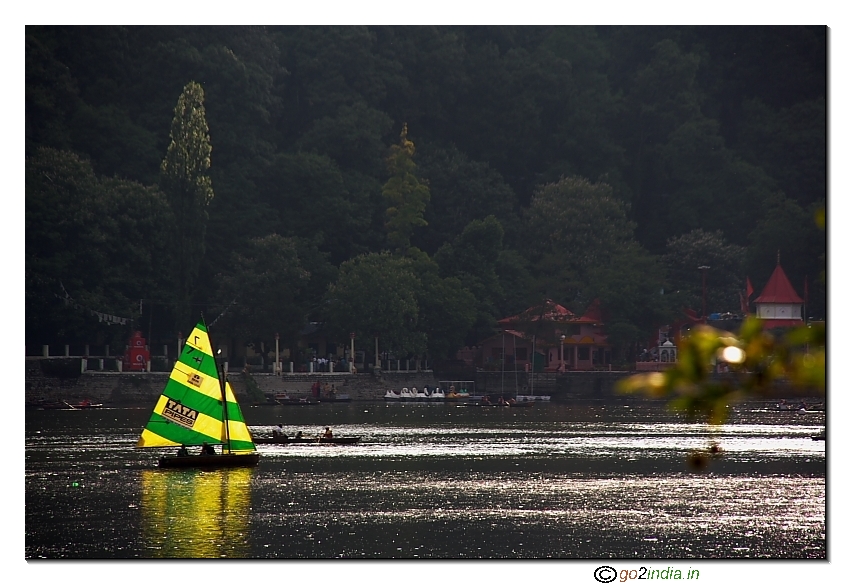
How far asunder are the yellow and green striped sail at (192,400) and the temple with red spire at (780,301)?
47.6m

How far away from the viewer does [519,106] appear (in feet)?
301

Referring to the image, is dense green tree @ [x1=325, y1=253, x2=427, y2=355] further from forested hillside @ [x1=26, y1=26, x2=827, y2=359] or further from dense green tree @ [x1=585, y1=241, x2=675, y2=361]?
dense green tree @ [x1=585, y1=241, x2=675, y2=361]

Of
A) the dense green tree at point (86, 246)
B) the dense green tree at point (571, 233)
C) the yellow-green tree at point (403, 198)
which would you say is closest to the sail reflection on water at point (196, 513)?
the dense green tree at point (86, 246)

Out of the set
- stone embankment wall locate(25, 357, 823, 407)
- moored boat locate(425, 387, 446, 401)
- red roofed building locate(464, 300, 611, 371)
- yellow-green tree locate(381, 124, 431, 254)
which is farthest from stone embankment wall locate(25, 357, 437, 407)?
yellow-green tree locate(381, 124, 431, 254)

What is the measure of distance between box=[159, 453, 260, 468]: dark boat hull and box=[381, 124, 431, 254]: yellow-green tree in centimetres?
4895

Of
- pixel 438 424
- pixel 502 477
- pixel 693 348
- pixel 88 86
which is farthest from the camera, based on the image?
pixel 88 86

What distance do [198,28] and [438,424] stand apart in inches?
1536

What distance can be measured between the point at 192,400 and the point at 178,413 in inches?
17.6

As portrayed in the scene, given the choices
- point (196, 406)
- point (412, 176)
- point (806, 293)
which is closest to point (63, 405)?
point (412, 176)

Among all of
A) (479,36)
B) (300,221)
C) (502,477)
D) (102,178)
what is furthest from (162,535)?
(479,36)

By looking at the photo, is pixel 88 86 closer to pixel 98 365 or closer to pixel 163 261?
pixel 163 261

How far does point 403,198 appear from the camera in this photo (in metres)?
85.6

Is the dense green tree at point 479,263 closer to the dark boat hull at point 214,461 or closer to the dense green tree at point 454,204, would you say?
the dense green tree at point 454,204

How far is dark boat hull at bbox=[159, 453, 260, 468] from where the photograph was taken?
34.7 meters
